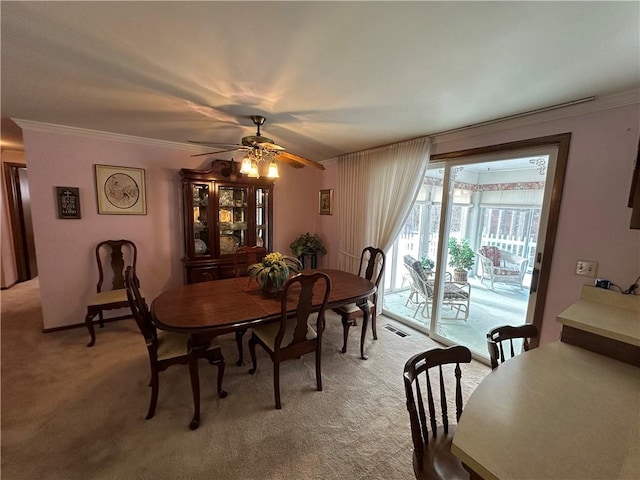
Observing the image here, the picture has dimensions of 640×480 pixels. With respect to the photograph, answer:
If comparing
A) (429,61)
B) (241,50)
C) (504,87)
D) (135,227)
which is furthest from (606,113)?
(135,227)

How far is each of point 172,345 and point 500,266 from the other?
3.87m

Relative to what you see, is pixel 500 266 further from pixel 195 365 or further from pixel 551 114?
pixel 195 365

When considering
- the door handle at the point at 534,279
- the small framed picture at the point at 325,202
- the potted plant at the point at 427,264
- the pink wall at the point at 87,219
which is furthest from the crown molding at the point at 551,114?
the pink wall at the point at 87,219

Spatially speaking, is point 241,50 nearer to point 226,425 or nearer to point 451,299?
point 226,425

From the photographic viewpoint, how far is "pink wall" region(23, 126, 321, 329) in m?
2.73

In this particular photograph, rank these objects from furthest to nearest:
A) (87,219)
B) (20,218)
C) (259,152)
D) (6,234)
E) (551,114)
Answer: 1. (20,218)
2. (6,234)
3. (87,219)
4. (259,152)
5. (551,114)

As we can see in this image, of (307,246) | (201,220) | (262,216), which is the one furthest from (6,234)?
(307,246)

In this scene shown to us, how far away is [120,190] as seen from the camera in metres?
3.09

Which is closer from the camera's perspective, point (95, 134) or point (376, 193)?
point (95, 134)

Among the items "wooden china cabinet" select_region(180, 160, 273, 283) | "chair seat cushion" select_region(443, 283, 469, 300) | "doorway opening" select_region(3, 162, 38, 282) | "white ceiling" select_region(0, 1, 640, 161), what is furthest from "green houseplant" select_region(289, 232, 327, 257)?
"doorway opening" select_region(3, 162, 38, 282)

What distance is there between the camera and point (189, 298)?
207cm

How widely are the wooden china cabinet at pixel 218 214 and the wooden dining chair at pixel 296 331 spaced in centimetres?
152

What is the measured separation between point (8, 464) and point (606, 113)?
431 cm

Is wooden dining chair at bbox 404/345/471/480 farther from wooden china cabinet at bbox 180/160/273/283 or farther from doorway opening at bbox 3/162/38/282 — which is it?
doorway opening at bbox 3/162/38/282
